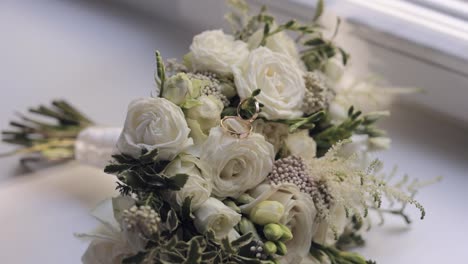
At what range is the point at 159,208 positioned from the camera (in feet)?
2.54

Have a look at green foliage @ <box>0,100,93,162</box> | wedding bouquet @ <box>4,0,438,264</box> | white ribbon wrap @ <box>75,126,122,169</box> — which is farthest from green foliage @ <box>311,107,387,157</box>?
green foliage @ <box>0,100,93,162</box>

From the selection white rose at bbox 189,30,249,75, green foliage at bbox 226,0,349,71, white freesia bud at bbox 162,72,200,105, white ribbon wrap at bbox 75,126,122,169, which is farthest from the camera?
white ribbon wrap at bbox 75,126,122,169

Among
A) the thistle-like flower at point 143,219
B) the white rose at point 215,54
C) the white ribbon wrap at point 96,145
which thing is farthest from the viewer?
the white ribbon wrap at point 96,145

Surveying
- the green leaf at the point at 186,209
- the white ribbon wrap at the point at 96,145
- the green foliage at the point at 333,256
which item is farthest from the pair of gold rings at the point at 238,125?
the white ribbon wrap at the point at 96,145

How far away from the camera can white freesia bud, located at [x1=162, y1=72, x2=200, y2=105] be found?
0.82 metres

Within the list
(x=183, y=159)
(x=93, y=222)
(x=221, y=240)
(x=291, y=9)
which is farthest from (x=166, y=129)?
(x=291, y=9)

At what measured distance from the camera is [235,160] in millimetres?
821

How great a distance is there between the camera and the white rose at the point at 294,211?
828 mm

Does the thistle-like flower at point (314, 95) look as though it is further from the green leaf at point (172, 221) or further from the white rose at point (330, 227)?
the green leaf at point (172, 221)

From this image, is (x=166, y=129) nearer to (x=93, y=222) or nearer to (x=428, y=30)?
(x=93, y=222)

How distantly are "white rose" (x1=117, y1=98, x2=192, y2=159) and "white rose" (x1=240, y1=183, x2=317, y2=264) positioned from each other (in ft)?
0.41

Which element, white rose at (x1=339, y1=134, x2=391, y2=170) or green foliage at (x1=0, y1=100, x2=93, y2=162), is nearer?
white rose at (x1=339, y1=134, x2=391, y2=170)

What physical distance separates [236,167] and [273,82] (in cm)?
15

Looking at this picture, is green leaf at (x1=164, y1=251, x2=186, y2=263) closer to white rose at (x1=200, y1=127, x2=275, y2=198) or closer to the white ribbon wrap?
white rose at (x1=200, y1=127, x2=275, y2=198)
